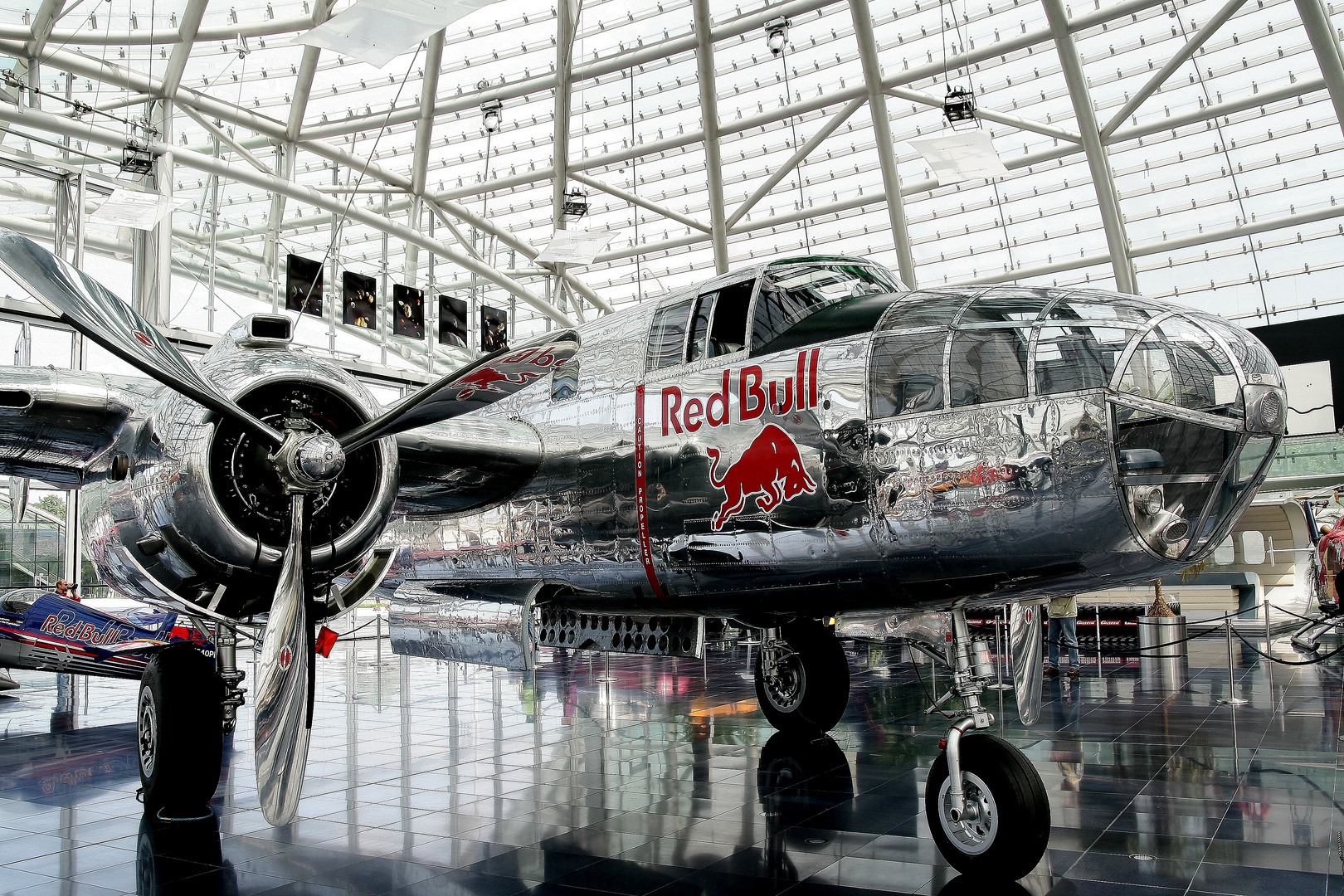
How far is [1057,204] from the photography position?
2569 centimetres

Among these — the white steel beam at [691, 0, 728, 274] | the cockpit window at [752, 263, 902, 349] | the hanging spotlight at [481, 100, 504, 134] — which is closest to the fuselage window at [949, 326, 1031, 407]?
the cockpit window at [752, 263, 902, 349]

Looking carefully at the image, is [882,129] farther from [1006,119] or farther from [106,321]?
[106,321]

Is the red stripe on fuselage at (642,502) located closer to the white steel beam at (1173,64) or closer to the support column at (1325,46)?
the white steel beam at (1173,64)

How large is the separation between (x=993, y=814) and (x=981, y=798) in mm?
110

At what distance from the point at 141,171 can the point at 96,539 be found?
42.1ft

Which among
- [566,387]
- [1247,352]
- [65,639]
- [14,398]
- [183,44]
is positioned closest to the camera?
[1247,352]

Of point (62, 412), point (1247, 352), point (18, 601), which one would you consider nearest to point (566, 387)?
point (62, 412)

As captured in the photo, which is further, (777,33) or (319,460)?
(777,33)

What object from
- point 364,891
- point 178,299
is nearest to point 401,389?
point 178,299

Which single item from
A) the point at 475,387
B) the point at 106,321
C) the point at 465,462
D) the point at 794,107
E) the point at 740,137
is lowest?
the point at 465,462

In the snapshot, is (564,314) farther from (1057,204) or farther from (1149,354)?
(1149,354)

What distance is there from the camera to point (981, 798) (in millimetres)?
4992

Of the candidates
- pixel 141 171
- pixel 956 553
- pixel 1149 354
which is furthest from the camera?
pixel 141 171

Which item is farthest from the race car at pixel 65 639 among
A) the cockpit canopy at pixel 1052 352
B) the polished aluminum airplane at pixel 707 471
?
the cockpit canopy at pixel 1052 352
